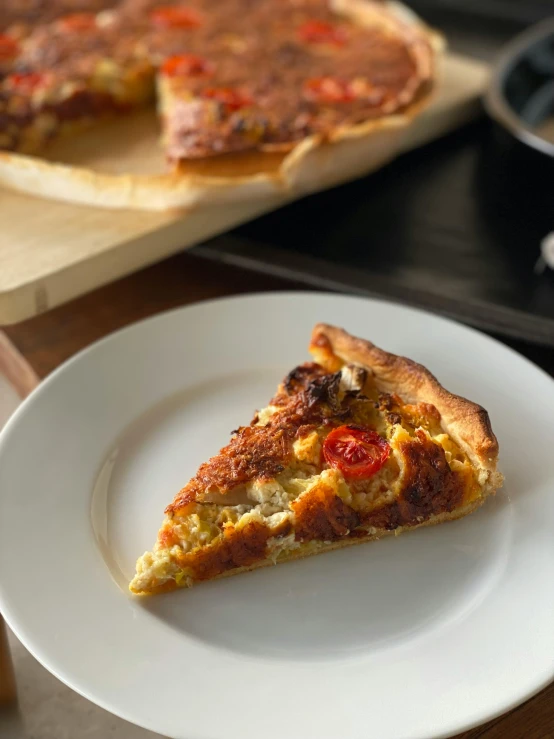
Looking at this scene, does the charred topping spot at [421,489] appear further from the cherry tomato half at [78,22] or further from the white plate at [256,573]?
the cherry tomato half at [78,22]

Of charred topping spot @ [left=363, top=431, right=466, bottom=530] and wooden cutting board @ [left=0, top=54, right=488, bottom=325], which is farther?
wooden cutting board @ [left=0, top=54, right=488, bottom=325]

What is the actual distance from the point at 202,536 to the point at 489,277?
145cm

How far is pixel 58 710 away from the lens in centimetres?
197

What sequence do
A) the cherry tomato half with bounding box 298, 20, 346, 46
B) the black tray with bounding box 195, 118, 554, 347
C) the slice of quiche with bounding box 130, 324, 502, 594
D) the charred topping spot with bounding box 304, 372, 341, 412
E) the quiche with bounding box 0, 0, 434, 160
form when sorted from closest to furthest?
the slice of quiche with bounding box 130, 324, 502, 594, the charred topping spot with bounding box 304, 372, 341, 412, the black tray with bounding box 195, 118, 554, 347, the quiche with bounding box 0, 0, 434, 160, the cherry tomato half with bounding box 298, 20, 346, 46

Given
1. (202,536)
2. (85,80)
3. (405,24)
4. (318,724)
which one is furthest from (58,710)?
(405,24)

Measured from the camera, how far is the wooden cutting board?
280cm

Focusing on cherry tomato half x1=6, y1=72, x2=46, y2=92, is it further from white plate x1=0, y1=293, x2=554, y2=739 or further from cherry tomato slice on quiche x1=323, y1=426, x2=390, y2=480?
cherry tomato slice on quiche x1=323, y1=426, x2=390, y2=480

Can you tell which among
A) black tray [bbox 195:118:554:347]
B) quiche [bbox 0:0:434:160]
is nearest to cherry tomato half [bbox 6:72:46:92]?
quiche [bbox 0:0:434:160]

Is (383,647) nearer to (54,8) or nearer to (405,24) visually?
(405,24)

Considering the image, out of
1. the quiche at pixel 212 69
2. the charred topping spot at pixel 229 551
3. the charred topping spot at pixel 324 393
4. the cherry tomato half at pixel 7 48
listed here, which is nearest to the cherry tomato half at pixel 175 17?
the quiche at pixel 212 69

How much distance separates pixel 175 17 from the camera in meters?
4.38

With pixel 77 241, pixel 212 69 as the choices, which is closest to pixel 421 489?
pixel 77 241

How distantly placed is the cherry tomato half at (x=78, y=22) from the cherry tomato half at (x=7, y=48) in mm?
247

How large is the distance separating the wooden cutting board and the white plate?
343mm
